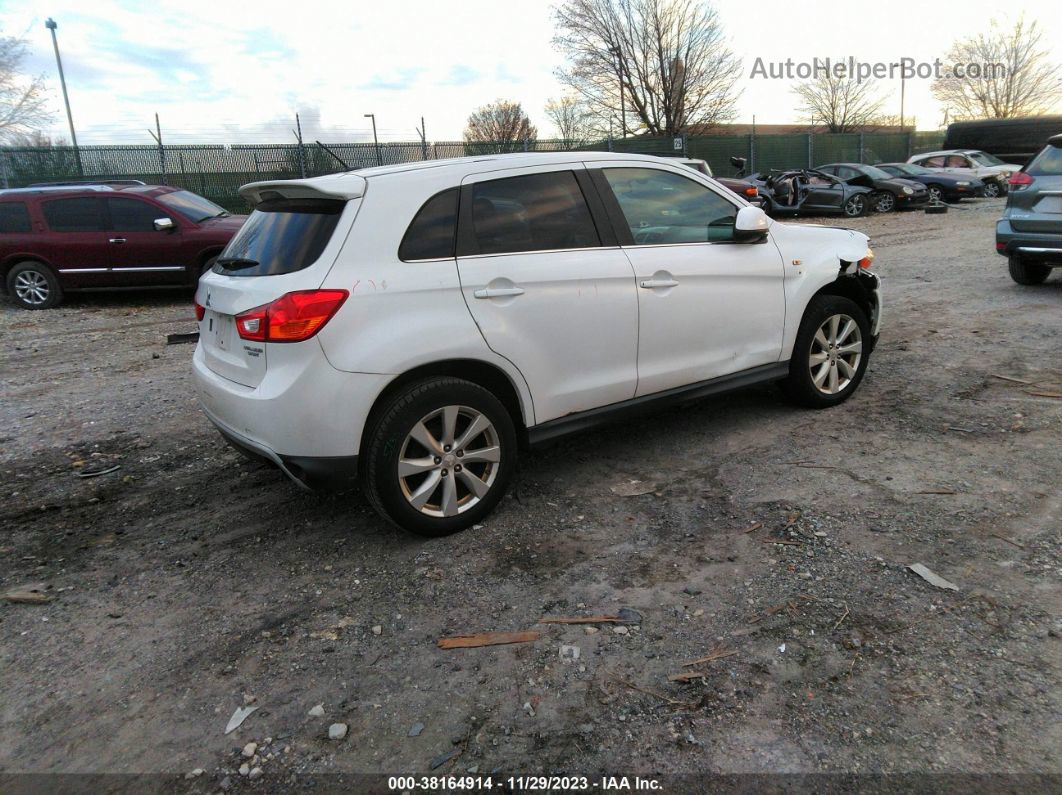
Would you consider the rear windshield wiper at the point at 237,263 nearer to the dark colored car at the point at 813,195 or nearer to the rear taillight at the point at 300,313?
the rear taillight at the point at 300,313

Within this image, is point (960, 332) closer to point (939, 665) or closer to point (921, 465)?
point (921, 465)

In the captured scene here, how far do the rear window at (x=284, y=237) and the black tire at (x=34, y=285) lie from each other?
8.74 metres

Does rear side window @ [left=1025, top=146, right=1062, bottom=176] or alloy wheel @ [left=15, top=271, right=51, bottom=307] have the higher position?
rear side window @ [left=1025, top=146, right=1062, bottom=176]

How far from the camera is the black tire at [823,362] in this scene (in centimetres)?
491

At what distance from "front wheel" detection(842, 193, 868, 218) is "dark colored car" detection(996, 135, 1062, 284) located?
11.7 m

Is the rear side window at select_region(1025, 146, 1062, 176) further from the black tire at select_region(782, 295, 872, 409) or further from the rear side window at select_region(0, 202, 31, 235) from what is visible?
the rear side window at select_region(0, 202, 31, 235)

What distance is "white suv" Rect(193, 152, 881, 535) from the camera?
10.9 feet

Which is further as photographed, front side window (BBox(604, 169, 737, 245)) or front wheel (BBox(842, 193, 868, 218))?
front wheel (BBox(842, 193, 868, 218))

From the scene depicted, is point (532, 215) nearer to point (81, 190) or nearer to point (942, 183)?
point (81, 190)

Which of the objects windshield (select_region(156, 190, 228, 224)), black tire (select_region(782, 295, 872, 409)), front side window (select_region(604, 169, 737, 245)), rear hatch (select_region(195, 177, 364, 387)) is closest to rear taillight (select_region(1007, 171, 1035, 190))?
black tire (select_region(782, 295, 872, 409))

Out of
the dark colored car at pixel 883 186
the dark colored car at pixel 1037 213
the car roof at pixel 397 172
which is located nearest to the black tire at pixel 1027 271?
the dark colored car at pixel 1037 213

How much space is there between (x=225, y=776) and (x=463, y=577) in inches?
50.4

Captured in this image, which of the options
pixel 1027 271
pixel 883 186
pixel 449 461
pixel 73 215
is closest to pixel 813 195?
pixel 883 186

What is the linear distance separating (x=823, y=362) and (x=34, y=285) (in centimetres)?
1087
